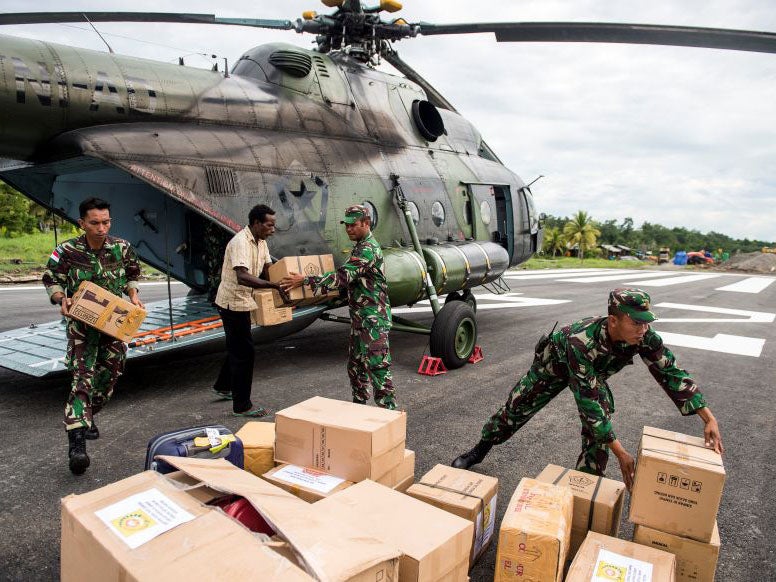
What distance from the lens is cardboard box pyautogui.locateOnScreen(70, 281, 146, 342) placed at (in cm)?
380

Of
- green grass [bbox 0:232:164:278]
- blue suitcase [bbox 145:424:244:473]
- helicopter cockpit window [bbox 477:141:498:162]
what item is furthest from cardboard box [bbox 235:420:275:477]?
green grass [bbox 0:232:164:278]

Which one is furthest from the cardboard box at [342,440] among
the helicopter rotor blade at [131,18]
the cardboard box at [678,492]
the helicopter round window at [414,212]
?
the helicopter rotor blade at [131,18]

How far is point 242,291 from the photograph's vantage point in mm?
4809

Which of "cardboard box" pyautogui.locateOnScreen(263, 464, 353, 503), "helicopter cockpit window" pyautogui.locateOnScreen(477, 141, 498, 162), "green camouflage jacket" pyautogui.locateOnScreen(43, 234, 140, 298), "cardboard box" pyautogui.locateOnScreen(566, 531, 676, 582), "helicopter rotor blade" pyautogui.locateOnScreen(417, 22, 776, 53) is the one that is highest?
"helicopter rotor blade" pyautogui.locateOnScreen(417, 22, 776, 53)

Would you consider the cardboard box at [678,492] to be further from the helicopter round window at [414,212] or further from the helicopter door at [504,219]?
the helicopter door at [504,219]

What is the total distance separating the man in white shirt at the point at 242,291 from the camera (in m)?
4.75

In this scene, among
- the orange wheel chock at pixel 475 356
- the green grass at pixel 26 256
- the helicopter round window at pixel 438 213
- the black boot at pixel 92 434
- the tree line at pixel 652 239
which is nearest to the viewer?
the black boot at pixel 92 434

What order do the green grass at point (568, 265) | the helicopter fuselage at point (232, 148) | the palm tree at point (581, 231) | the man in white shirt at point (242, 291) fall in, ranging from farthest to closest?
the palm tree at point (581, 231)
the green grass at point (568, 265)
the helicopter fuselage at point (232, 148)
the man in white shirt at point (242, 291)

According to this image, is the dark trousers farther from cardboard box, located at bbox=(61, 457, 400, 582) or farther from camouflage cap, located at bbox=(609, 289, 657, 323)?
camouflage cap, located at bbox=(609, 289, 657, 323)

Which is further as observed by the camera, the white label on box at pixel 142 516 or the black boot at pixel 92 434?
the black boot at pixel 92 434

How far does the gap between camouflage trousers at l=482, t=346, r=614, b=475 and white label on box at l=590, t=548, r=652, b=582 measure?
1018 millimetres

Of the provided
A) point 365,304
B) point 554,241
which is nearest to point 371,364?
point 365,304

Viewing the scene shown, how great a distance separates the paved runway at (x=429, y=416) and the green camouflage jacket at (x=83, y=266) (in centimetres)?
128

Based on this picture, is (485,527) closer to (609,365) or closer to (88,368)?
(609,365)
